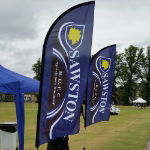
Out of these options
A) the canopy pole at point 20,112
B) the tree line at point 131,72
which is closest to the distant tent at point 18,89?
the canopy pole at point 20,112

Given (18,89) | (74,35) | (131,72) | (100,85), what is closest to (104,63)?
(100,85)

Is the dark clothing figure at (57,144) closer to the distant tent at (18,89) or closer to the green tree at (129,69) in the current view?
the distant tent at (18,89)

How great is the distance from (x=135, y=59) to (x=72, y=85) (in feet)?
348

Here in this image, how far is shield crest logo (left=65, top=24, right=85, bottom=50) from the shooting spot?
7.89 meters

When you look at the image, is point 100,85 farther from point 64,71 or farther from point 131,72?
point 131,72

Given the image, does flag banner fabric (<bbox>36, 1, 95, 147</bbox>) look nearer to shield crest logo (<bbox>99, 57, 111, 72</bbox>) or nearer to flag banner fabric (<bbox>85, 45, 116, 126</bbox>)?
flag banner fabric (<bbox>85, 45, 116, 126</bbox>)

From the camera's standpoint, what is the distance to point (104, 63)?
12.6 metres

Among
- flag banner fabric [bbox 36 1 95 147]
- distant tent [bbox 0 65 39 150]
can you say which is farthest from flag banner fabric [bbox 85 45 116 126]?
flag banner fabric [bbox 36 1 95 147]

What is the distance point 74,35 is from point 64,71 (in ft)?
2.75

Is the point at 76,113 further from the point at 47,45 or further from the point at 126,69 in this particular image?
the point at 126,69

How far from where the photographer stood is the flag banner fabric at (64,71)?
7.20 meters

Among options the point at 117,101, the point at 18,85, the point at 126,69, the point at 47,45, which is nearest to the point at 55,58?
the point at 47,45

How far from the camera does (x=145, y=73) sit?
114 m

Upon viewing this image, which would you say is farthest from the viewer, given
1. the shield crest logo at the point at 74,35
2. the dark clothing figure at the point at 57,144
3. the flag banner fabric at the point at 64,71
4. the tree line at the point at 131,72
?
the tree line at the point at 131,72
